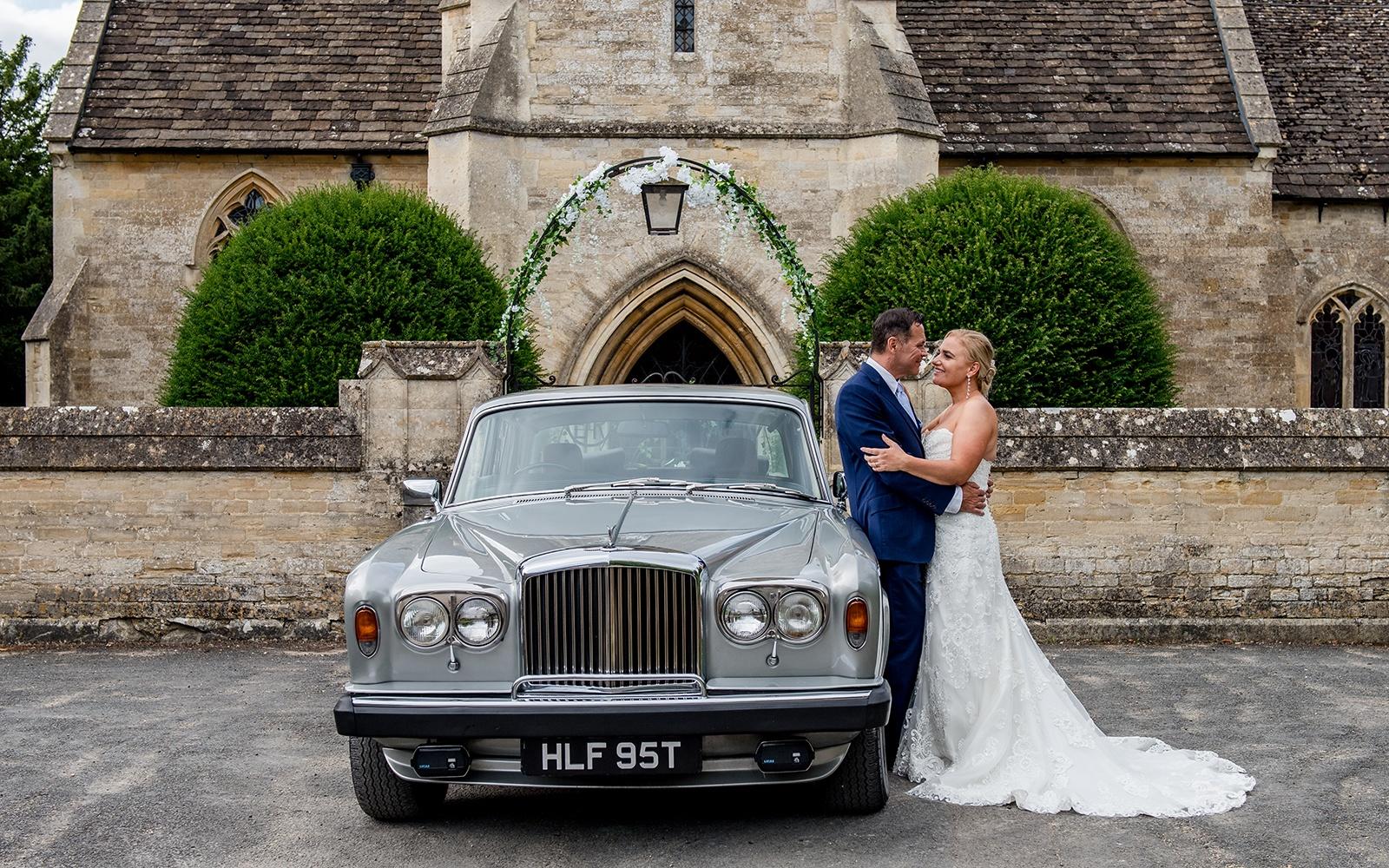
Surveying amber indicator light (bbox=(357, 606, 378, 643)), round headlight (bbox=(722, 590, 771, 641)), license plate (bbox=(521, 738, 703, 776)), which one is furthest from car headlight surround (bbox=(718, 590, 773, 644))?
amber indicator light (bbox=(357, 606, 378, 643))

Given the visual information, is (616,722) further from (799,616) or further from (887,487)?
(887,487)

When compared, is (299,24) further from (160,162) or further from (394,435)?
(394,435)

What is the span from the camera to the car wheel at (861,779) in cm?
553

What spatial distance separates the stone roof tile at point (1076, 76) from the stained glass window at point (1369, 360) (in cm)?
430

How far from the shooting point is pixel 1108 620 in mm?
10375

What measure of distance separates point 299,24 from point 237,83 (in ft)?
4.53

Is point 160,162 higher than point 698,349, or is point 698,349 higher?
point 160,162

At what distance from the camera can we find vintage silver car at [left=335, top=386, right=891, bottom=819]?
5.00 metres

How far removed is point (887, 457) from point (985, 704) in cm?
119

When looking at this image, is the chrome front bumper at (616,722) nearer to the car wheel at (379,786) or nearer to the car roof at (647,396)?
the car wheel at (379,786)

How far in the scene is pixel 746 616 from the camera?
5160 millimetres

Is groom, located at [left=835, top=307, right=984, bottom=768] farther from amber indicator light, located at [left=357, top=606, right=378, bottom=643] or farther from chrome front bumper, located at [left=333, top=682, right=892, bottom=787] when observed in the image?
amber indicator light, located at [left=357, top=606, right=378, bottom=643]

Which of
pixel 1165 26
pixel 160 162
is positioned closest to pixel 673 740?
pixel 160 162

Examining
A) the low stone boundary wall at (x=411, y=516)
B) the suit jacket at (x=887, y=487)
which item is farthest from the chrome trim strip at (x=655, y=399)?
the low stone boundary wall at (x=411, y=516)
